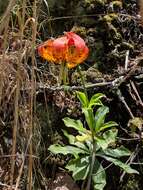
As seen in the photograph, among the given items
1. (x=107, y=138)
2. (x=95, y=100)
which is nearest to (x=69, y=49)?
(x=95, y=100)

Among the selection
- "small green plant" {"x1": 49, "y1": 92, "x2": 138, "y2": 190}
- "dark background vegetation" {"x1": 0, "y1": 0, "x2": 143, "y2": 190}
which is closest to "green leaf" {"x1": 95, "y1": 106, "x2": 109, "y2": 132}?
"small green plant" {"x1": 49, "y1": 92, "x2": 138, "y2": 190}

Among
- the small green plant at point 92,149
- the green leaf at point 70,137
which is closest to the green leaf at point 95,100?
the small green plant at point 92,149

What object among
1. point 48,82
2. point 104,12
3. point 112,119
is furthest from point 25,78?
point 104,12

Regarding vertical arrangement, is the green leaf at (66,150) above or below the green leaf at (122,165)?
above

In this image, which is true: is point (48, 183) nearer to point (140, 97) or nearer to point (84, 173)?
point (84, 173)

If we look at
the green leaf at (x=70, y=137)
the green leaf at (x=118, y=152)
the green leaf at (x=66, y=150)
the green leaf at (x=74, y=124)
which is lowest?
the green leaf at (x=118, y=152)

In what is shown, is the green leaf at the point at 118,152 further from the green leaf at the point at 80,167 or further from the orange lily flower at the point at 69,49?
the orange lily flower at the point at 69,49
